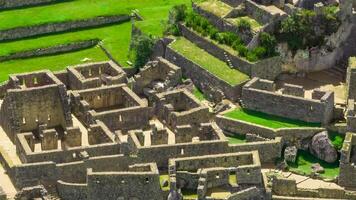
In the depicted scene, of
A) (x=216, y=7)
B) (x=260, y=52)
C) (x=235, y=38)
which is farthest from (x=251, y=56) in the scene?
(x=216, y=7)

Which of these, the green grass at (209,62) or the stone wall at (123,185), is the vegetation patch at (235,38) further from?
the stone wall at (123,185)

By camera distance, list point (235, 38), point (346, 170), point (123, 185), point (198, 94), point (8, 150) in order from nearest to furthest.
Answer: point (123, 185), point (346, 170), point (8, 150), point (198, 94), point (235, 38)

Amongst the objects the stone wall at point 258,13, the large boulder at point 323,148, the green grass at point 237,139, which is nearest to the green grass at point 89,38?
the stone wall at point 258,13

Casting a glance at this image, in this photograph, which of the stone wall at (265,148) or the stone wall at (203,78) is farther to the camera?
the stone wall at (203,78)

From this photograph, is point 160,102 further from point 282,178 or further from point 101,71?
point 282,178

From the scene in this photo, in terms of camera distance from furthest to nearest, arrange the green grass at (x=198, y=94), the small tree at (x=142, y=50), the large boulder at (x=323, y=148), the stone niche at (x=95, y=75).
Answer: the small tree at (x=142, y=50) < the stone niche at (x=95, y=75) < the green grass at (x=198, y=94) < the large boulder at (x=323, y=148)

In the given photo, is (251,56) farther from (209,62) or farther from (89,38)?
(89,38)
